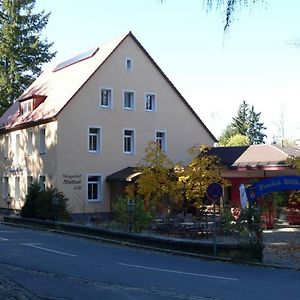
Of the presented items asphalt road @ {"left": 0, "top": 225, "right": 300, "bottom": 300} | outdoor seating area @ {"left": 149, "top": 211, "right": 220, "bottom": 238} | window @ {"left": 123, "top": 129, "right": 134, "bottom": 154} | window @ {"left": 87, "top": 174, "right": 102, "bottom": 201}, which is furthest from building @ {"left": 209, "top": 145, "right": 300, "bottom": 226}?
asphalt road @ {"left": 0, "top": 225, "right": 300, "bottom": 300}

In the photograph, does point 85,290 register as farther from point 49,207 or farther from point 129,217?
point 49,207

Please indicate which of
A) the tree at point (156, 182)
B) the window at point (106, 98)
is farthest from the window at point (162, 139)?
the tree at point (156, 182)

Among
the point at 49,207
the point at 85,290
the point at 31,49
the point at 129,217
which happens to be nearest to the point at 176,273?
the point at 85,290

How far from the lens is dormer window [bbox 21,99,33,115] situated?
139 feet

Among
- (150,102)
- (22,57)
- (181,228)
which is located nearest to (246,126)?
(22,57)

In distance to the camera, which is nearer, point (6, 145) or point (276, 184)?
point (276, 184)

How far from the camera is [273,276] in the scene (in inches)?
560

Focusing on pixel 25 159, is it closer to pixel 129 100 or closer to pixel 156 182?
pixel 129 100

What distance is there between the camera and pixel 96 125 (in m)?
37.8

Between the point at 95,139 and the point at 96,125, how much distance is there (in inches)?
42.0

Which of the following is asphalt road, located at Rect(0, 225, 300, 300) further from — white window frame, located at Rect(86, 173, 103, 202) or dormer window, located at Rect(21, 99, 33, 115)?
dormer window, located at Rect(21, 99, 33, 115)

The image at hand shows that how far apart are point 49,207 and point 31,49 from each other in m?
25.9

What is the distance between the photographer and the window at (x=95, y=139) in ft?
125

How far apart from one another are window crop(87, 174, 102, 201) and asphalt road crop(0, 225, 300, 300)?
56.2 feet
